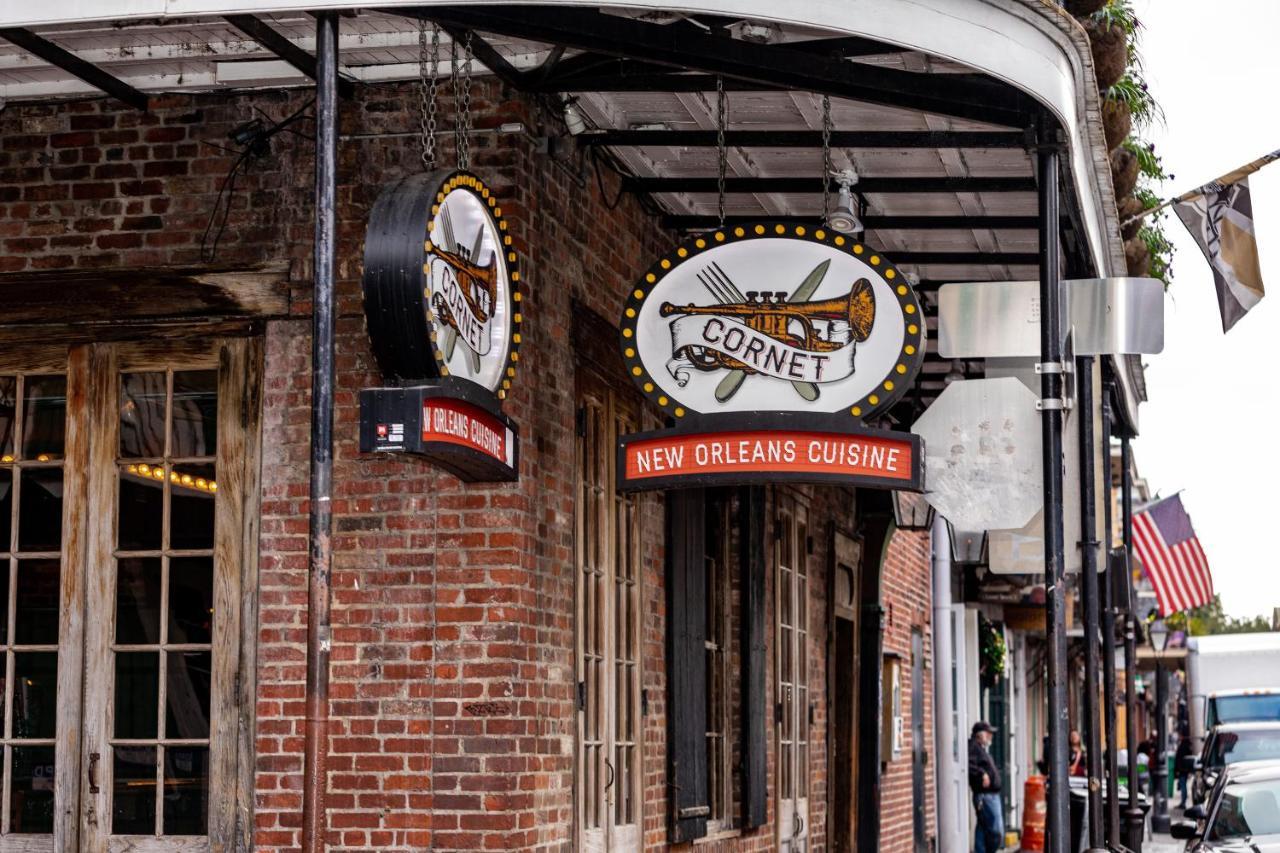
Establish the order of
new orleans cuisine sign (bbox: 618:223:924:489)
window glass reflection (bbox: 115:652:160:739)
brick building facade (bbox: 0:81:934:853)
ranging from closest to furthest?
new orleans cuisine sign (bbox: 618:223:924:489)
brick building facade (bbox: 0:81:934:853)
window glass reflection (bbox: 115:652:160:739)

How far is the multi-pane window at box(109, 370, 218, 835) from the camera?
26.3 feet

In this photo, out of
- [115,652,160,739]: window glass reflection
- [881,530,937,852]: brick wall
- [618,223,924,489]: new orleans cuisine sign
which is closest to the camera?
[618,223,924,489]: new orleans cuisine sign

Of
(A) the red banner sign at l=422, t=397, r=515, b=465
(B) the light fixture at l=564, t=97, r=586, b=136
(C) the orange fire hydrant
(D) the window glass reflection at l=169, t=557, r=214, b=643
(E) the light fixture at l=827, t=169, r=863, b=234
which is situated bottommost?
(C) the orange fire hydrant

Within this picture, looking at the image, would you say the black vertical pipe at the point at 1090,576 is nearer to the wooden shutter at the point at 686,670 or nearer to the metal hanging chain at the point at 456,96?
the wooden shutter at the point at 686,670

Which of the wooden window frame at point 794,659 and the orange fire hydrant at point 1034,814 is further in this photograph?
the orange fire hydrant at point 1034,814

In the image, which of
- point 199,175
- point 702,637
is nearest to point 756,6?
point 199,175

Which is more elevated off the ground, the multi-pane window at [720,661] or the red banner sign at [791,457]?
→ the red banner sign at [791,457]

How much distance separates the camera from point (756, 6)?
6.63m

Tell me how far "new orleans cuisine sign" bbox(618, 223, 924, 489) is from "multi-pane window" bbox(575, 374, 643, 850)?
0.97 m

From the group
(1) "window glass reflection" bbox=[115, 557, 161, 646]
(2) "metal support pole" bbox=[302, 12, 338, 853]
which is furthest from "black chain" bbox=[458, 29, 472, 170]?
(1) "window glass reflection" bbox=[115, 557, 161, 646]

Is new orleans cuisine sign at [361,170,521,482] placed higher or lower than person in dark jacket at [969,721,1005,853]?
higher

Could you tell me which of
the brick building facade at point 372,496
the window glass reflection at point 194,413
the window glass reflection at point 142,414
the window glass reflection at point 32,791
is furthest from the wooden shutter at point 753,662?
the window glass reflection at point 32,791

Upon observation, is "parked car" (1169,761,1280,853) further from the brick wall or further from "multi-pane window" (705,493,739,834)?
the brick wall

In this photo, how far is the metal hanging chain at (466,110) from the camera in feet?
24.5
